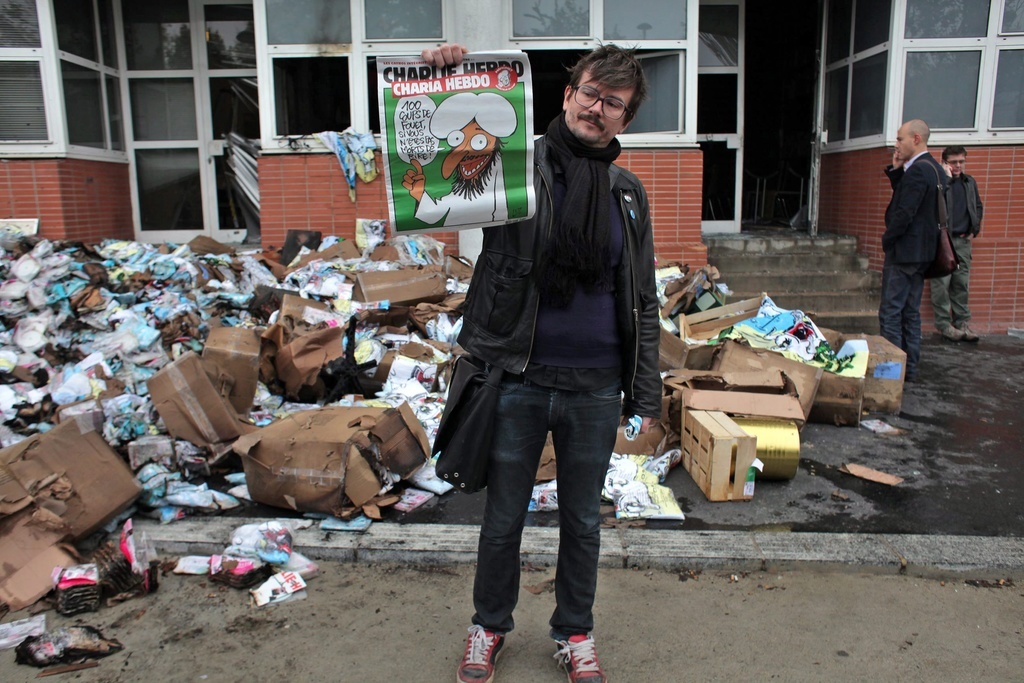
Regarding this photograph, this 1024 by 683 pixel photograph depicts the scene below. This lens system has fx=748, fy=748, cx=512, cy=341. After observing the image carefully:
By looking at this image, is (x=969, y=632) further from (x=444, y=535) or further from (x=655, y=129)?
(x=655, y=129)

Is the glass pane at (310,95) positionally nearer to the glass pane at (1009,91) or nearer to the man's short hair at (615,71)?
the man's short hair at (615,71)

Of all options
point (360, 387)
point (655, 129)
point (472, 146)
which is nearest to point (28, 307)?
point (360, 387)

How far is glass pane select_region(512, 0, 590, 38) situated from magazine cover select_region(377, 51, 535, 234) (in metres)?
6.17

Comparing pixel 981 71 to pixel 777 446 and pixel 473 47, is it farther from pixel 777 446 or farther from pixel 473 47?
pixel 777 446

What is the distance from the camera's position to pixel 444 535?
3.75 metres

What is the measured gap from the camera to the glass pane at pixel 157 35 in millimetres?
9195

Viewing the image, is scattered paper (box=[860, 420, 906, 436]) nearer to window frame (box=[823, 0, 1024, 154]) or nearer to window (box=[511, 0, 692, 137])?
window (box=[511, 0, 692, 137])

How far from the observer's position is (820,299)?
798cm

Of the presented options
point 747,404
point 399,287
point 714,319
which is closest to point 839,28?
point 714,319

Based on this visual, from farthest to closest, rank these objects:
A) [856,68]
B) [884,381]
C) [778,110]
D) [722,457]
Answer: [778,110], [856,68], [884,381], [722,457]

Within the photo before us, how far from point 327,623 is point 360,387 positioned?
8.59ft

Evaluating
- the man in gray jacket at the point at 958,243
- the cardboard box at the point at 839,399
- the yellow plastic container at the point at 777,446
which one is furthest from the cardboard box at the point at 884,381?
the man in gray jacket at the point at 958,243

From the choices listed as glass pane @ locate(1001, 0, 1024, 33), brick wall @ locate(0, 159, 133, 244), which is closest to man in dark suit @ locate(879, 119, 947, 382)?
glass pane @ locate(1001, 0, 1024, 33)

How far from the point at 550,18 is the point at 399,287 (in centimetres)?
355
